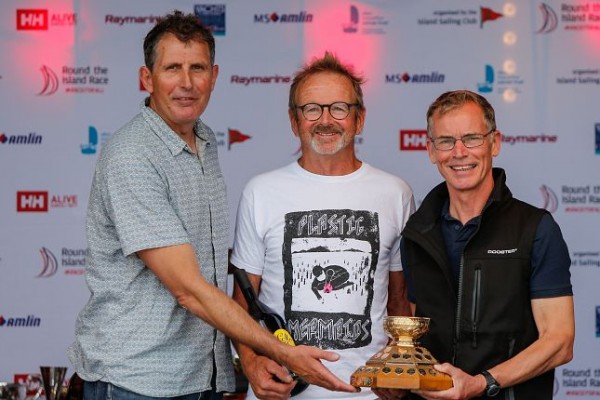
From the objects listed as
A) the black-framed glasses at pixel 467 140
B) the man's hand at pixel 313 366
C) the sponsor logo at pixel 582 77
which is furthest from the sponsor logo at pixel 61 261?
the black-framed glasses at pixel 467 140

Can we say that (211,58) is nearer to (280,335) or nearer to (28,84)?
(280,335)

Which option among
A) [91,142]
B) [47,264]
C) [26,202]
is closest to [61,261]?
[47,264]

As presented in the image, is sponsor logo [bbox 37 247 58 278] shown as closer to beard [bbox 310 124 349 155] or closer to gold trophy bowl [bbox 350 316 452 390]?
beard [bbox 310 124 349 155]

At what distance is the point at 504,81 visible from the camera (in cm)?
571

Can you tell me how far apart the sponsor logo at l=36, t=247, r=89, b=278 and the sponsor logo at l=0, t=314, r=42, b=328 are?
235mm

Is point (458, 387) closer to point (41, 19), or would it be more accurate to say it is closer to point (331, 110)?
point (331, 110)

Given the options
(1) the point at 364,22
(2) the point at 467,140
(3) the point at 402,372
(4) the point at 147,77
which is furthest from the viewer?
(1) the point at 364,22

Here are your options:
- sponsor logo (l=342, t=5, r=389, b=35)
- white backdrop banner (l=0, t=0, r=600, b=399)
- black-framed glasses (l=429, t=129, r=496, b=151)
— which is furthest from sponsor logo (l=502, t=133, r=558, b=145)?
black-framed glasses (l=429, t=129, r=496, b=151)

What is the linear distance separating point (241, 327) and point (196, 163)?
1.78 feet

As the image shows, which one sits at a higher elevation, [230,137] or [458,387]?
[230,137]

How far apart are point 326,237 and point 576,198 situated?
2.74 meters

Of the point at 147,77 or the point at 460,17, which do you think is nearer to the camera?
the point at 147,77

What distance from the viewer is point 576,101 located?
18.7 ft

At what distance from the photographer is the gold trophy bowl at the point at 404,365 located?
109 inches
